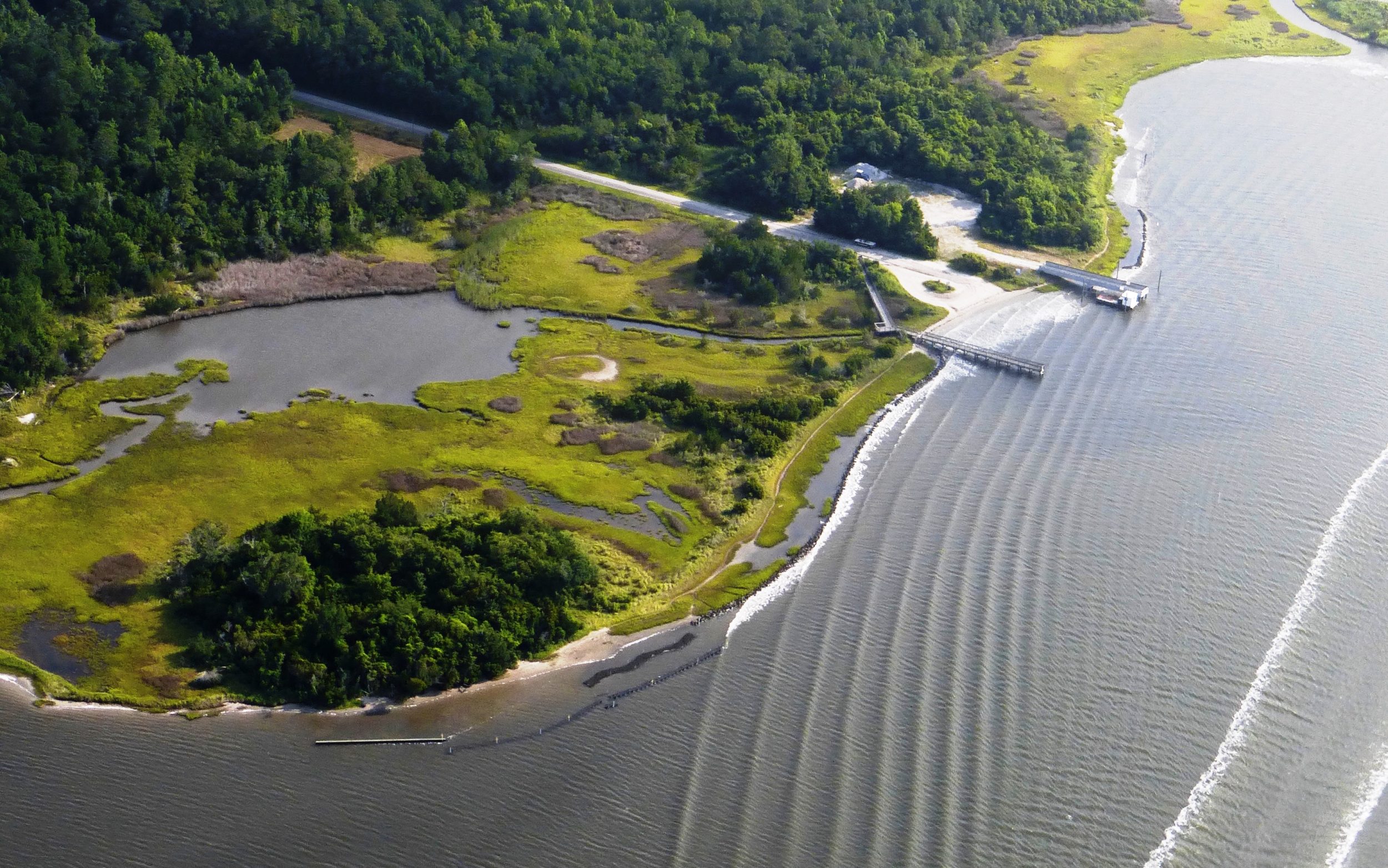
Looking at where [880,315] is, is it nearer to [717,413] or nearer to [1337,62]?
[717,413]

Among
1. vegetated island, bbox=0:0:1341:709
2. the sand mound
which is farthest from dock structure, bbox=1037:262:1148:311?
the sand mound

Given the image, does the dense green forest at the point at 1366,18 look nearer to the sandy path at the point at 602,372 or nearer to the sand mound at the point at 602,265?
the sand mound at the point at 602,265

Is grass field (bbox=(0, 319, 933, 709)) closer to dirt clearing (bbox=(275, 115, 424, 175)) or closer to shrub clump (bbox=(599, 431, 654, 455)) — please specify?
shrub clump (bbox=(599, 431, 654, 455))

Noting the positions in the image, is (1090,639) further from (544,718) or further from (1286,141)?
(1286,141)

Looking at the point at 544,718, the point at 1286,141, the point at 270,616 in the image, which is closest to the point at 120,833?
the point at 270,616

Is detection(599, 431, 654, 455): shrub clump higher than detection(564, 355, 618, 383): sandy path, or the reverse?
detection(564, 355, 618, 383): sandy path

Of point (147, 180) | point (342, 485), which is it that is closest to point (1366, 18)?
point (147, 180)
